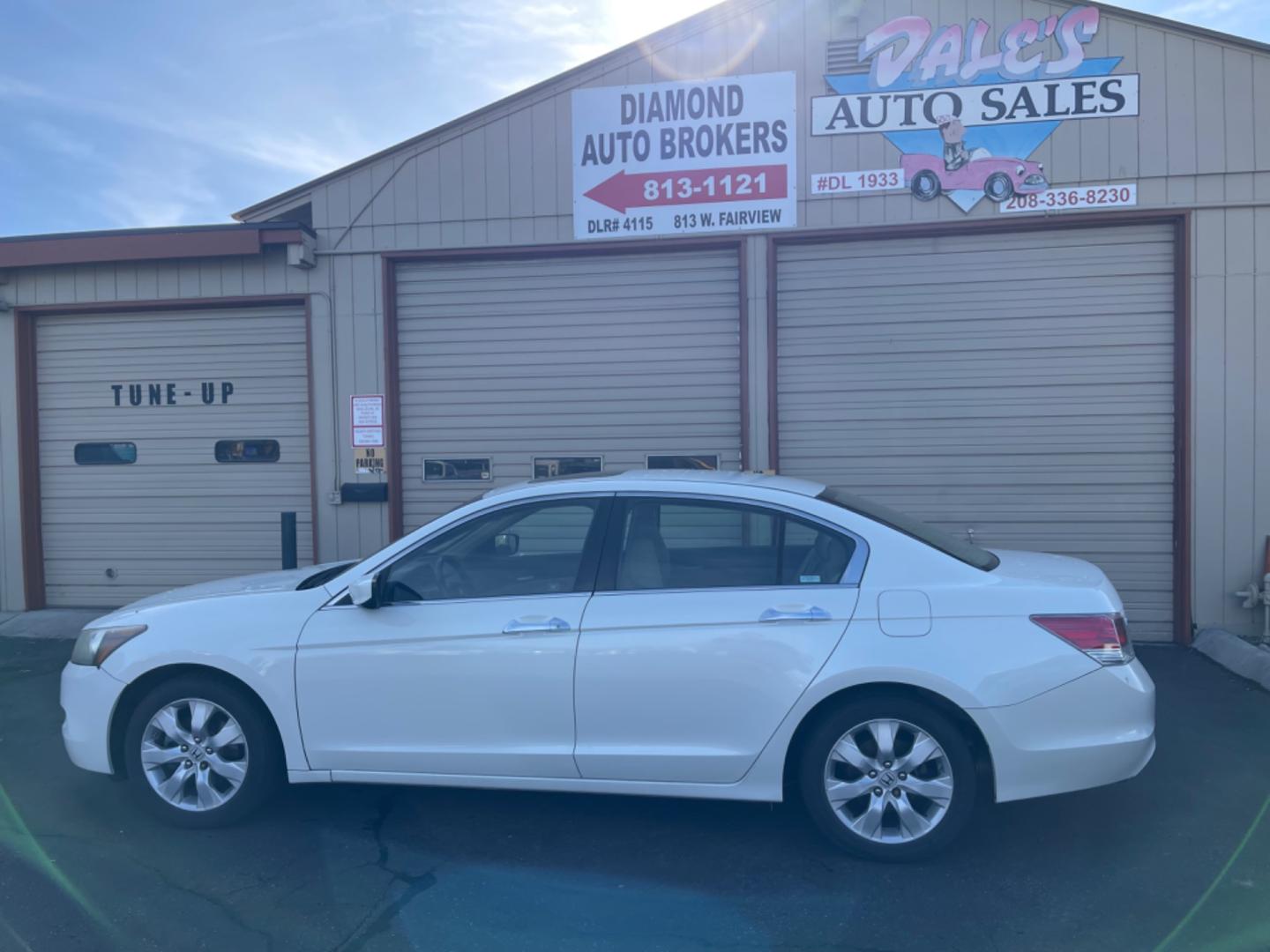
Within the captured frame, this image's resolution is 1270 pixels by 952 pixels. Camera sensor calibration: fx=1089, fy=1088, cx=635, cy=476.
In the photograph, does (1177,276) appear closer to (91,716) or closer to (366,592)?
(366,592)

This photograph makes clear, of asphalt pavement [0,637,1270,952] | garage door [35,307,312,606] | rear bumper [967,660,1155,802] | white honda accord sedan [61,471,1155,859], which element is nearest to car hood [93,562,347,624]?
white honda accord sedan [61,471,1155,859]

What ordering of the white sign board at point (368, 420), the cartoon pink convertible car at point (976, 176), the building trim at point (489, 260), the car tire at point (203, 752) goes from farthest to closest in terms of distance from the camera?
the white sign board at point (368, 420)
the building trim at point (489, 260)
the cartoon pink convertible car at point (976, 176)
the car tire at point (203, 752)

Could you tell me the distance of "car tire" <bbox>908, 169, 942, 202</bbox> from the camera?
8648mm

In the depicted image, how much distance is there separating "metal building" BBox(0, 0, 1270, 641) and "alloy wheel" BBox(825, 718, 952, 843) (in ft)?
15.4

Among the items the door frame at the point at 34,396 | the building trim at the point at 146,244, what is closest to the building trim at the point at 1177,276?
the building trim at the point at 146,244

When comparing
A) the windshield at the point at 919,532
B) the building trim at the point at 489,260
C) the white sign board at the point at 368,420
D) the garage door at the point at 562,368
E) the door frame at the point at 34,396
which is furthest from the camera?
the door frame at the point at 34,396

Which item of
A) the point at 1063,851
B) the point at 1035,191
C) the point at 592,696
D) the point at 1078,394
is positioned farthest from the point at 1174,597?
the point at 592,696

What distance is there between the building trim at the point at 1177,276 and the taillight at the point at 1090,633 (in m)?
4.61

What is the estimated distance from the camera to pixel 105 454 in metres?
10.3

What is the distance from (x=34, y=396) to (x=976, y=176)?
8.71m

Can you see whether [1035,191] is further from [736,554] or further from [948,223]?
[736,554]

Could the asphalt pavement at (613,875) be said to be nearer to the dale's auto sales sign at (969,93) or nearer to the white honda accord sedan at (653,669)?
the white honda accord sedan at (653,669)

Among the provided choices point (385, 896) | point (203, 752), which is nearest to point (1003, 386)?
point (385, 896)

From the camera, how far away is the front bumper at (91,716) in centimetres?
501
